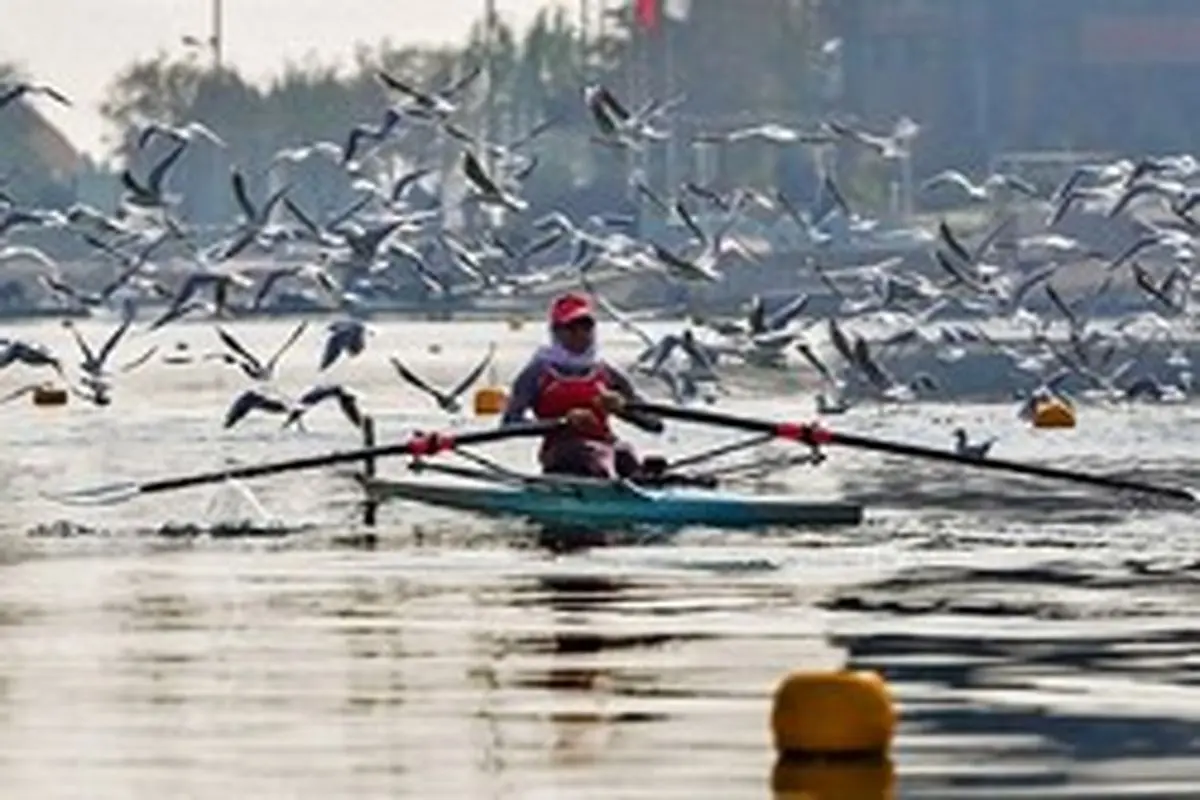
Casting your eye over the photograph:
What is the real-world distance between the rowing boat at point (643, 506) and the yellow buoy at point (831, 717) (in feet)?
49.1

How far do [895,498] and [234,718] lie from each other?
21287 mm

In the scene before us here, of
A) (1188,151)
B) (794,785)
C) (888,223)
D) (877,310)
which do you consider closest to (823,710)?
(794,785)

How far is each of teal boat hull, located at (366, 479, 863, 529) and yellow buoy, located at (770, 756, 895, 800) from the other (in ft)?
49.0

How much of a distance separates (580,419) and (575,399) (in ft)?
2.71

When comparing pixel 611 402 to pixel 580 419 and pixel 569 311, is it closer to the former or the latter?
pixel 580 419

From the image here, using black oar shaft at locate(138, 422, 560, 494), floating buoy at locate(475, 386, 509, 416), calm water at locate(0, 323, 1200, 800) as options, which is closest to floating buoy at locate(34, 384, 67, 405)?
floating buoy at locate(475, 386, 509, 416)

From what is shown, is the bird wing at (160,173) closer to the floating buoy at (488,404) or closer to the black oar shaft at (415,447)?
the floating buoy at (488,404)

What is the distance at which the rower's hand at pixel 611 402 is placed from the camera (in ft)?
128

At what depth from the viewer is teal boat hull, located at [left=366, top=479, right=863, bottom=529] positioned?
125 ft

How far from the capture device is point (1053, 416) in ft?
207

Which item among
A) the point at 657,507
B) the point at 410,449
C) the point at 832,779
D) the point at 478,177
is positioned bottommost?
the point at 832,779

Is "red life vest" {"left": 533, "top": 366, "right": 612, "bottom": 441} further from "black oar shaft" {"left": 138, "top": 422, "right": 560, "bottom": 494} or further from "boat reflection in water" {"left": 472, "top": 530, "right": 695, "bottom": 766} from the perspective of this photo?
"boat reflection in water" {"left": 472, "top": 530, "right": 695, "bottom": 766}

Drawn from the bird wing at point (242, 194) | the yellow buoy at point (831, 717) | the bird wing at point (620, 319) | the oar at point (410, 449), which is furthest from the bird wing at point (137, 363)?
the yellow buoy at point (831, 717)

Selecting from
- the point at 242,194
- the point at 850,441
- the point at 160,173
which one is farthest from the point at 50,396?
the point at 850,441
